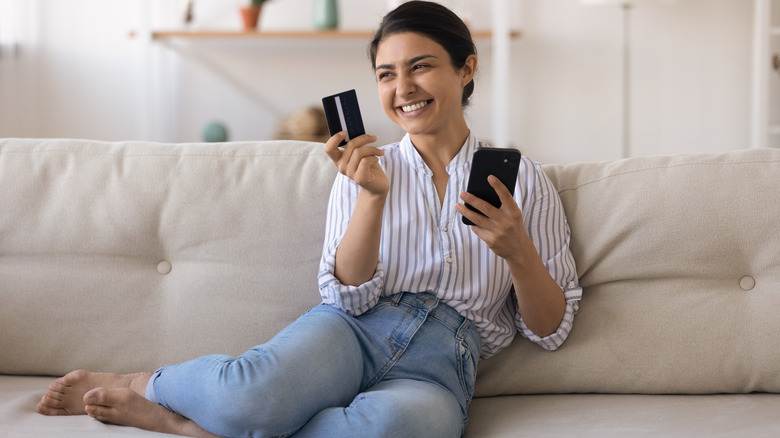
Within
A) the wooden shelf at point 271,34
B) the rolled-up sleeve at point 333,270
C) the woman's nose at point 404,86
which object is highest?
the wooden shelf at point 271,34

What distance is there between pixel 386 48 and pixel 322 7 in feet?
7.69

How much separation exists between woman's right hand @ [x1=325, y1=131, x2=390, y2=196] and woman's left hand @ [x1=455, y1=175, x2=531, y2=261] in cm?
13

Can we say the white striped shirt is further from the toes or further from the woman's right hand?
the toes

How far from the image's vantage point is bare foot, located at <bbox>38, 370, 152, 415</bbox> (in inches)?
49.2

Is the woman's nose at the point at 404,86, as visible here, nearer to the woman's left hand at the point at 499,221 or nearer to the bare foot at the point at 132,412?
the woman's left hand at the point at 499,221

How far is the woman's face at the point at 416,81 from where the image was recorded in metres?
1.34

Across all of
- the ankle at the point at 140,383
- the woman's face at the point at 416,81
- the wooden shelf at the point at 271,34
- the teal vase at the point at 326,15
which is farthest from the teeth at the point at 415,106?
the teal vase at the point at 326,15

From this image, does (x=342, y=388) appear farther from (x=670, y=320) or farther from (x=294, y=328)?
(x=670, y=320)

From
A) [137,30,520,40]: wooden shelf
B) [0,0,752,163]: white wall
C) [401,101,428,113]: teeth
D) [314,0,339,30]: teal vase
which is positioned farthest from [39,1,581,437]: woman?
[0,0,752,163]: white wall

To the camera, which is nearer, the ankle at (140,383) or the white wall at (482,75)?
the ankle at (140,383)

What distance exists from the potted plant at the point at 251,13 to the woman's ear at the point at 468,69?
2365 mm

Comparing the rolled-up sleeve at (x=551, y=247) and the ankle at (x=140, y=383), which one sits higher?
the rolled-up sleeve at (x=551, y=247)

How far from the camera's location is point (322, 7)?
359 cm

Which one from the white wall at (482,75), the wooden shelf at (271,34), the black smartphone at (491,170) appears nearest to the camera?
the black smartphone at (491,170)
